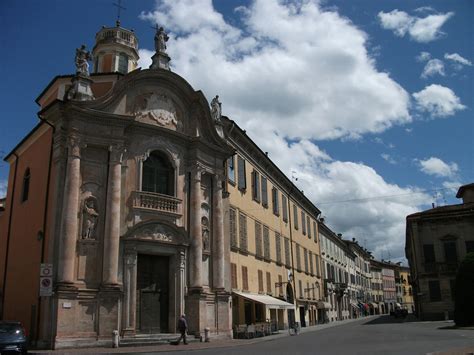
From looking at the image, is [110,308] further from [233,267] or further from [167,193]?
[233,267]

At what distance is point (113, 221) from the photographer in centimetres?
2098

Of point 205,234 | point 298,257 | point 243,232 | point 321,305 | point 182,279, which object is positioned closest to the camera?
point 182,279

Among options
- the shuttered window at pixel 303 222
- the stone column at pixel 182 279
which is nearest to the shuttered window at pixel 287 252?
the shuttered window at pixel 303 222

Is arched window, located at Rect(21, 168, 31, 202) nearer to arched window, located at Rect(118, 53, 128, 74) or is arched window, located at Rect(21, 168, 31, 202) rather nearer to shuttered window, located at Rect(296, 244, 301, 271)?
arched window, located at Rect(118, 53, 128, 74)

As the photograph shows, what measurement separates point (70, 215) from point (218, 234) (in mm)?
7983

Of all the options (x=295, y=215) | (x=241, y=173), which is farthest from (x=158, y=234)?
(x=295, y=215)

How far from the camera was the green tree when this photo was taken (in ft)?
92.2

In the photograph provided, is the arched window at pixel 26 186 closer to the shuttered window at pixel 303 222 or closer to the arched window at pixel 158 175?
the arched window at pixel 158 175

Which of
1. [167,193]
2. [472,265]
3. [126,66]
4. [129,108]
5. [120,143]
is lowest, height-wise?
[472,265]

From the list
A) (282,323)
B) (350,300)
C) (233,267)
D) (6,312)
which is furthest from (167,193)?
(350,300)

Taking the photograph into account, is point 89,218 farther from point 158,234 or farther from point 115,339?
point 115,339

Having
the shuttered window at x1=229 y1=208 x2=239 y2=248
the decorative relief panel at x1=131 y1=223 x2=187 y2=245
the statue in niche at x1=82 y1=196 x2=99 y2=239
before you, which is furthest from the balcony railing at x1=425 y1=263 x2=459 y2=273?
the statue in niche at x1=82 y1=196 x2=99 y2=239

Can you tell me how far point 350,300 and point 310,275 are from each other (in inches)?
1018

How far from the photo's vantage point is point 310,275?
1897 inches
